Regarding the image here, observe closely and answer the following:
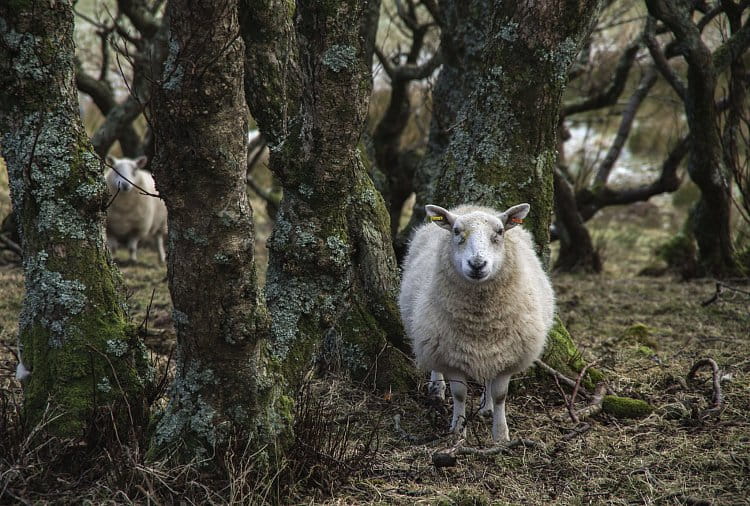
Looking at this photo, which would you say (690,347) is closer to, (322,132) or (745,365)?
(745,365)

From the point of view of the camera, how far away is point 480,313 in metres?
3.94

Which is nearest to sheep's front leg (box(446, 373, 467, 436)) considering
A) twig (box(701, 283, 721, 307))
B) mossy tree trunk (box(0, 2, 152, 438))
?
mossy tree trunk (box(0, 2, 152, 438))

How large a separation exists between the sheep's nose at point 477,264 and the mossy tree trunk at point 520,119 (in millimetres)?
954

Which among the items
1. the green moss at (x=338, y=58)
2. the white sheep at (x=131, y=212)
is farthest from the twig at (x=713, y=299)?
the white sheep at (x=131, y=212)

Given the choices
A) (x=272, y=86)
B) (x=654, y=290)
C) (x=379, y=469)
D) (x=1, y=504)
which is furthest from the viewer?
(x=654, y=290)

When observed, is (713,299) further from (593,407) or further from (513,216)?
(513,216)

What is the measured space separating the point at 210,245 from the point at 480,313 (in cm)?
176

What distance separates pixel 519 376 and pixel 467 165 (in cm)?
138

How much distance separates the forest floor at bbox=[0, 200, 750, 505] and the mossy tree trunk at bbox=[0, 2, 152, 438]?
0.27 metres

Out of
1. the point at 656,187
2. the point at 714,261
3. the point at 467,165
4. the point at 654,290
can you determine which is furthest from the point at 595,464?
the point at 656,187

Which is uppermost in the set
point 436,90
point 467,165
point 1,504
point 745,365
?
point 436,90

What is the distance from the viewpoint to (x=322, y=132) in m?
3.07

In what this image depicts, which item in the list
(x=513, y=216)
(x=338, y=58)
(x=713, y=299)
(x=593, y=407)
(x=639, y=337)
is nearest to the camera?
(x=338, y=58)

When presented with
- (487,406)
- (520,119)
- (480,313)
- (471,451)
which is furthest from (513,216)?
(471,451)
